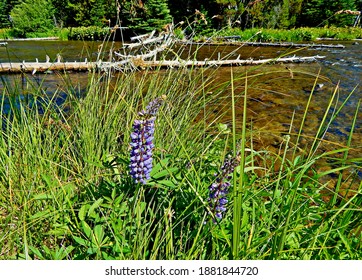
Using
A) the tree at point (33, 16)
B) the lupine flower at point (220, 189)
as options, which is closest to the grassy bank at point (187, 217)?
the lupine flower at point (220, 189)

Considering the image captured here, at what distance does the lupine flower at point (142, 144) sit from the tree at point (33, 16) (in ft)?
106

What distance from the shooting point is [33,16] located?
31.3m

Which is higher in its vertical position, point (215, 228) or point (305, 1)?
point (305, 1)

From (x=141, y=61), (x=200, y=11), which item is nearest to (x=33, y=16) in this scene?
(x=200, y=11)

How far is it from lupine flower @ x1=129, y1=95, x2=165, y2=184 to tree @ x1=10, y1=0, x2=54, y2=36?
106 feet

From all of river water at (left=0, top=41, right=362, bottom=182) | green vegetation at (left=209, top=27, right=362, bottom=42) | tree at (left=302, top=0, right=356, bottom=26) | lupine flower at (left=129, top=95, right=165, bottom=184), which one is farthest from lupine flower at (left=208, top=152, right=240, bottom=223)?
tree at (left=302, top=0, right=356, bottom=26)

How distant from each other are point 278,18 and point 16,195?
3081 cm

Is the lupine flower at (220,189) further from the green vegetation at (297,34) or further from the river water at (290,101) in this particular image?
the green vegetation at (297,34)

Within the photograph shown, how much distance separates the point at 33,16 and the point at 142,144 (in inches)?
1447

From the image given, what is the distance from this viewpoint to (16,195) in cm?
205

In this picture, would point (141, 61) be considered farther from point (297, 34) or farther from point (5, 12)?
point (5, 12)

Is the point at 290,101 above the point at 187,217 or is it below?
below
